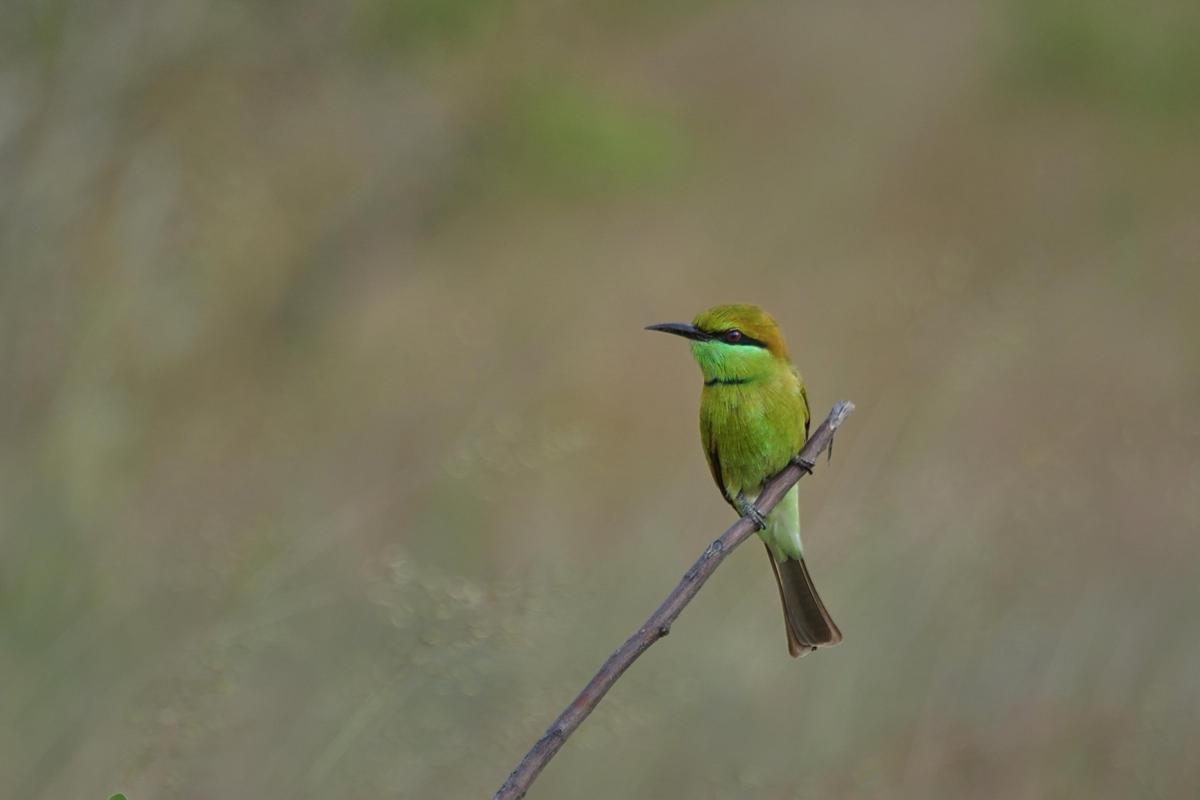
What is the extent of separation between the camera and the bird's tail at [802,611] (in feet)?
6.02

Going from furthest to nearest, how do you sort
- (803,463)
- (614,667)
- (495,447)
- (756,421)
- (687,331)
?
(495,447)
(756,421)
(687,331)
(803,463)
(614,667)

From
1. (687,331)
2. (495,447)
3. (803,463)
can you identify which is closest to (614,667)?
(803,463)

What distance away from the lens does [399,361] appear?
4898 mm

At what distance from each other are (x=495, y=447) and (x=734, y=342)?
0.84 meters

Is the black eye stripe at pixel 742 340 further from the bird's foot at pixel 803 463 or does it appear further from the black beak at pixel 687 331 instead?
the bird's foot at pixel 803 463

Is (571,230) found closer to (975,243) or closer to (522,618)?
(975,243)

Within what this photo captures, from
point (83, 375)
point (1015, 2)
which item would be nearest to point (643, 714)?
point (83, 375)

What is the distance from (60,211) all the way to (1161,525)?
361 centimetres

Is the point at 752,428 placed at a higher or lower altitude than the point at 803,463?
higher

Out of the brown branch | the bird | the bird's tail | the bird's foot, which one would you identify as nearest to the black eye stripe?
the bird

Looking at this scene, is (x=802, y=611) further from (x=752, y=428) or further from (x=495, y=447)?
(x=495, y=447)

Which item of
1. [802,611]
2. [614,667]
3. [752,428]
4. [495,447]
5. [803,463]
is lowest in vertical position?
[614,667]

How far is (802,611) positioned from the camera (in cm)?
198

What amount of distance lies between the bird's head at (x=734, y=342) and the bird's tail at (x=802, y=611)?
0.29 metres
